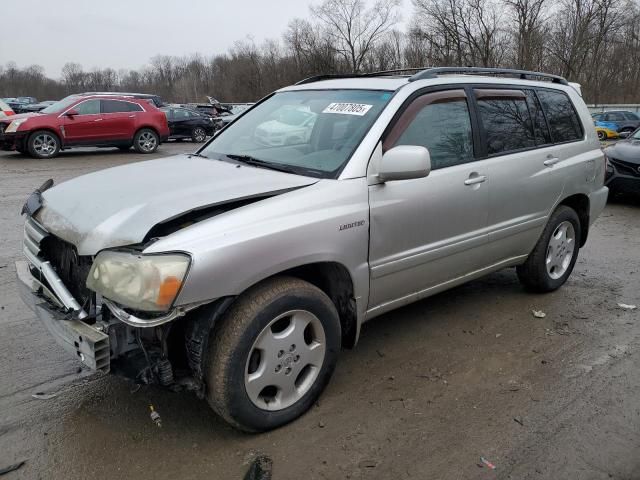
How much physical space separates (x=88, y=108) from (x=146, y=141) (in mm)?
2006

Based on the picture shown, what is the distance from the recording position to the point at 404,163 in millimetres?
Answer: 2982

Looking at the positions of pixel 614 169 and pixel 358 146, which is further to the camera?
pixel 614 169

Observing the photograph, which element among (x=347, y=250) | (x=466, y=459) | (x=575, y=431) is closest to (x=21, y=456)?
(x=347, y=250)

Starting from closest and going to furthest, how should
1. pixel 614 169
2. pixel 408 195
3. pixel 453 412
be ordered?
pixel 453 412
pixel 408 195
pixel 614 169

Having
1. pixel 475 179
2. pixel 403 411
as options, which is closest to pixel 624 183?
pixel 475 179

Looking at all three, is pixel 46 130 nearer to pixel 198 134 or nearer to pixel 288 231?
pixel 198 134

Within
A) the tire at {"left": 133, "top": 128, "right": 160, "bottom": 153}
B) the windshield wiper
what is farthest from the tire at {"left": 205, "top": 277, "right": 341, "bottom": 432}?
the tire at {"left": 133, "top": 128, "right": 160, "bottom": 153}

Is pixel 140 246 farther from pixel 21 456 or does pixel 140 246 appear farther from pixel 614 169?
pixel 614 169

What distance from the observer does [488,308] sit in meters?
4.59

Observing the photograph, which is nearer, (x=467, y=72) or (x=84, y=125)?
(x=467, y=72)

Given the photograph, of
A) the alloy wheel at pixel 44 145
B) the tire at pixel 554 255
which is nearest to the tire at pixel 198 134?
the alloy wheel at pixel 44 145

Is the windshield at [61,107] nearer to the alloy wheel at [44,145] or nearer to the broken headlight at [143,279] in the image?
the alloy wheel at [44,145]

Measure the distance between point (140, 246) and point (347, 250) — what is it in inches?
43.2

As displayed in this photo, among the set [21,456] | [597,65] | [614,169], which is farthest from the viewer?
[597,65]
